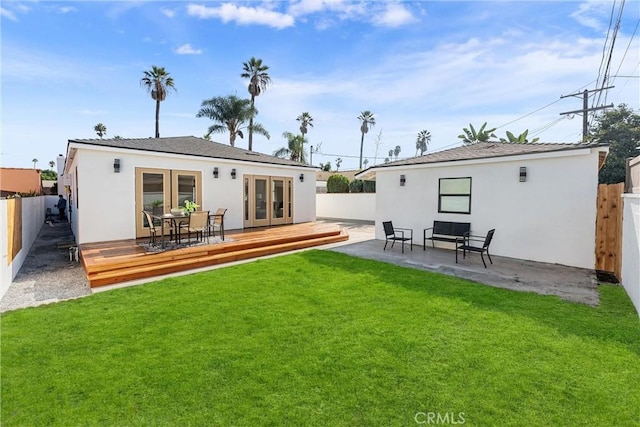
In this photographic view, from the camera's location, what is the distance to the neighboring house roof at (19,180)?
24837 mm

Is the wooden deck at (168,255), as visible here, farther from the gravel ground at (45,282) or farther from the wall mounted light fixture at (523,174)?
the wall mounted light fixture at (523,174)

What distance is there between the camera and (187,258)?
8.05 m

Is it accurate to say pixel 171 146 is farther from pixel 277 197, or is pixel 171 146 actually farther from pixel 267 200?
pixel 277 197

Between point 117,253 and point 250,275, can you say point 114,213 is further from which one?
point 250,275

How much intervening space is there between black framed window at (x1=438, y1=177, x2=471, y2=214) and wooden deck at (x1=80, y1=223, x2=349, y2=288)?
478 cm

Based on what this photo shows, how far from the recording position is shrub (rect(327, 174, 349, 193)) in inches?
923

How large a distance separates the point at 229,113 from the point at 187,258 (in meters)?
20.4

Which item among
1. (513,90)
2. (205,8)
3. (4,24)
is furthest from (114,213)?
(513,90)

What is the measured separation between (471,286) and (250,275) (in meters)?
4.93

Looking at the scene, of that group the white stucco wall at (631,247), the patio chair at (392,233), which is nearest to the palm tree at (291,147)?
the patio chair at (392,233)

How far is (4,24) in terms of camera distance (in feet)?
19.7

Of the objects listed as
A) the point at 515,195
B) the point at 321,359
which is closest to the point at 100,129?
the point at 515,195

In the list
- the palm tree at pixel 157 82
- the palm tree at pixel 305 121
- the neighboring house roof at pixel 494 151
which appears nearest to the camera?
the neighboring house roof at pixel 494 151

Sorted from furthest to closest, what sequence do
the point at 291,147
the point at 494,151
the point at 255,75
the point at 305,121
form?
the point at 305,121 → the point at 291,147 → the point at 255,75 → the point at 494,151
